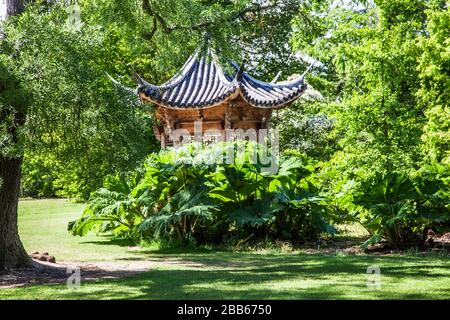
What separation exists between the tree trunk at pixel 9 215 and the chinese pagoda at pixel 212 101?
735cm

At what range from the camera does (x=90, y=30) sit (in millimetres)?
7320

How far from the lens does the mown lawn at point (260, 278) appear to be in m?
5.56

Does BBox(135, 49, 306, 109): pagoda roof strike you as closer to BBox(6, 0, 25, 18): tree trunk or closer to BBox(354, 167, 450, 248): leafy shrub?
BBox(354, 167, 450, 248): leafy shrub

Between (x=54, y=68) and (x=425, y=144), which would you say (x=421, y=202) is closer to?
(x=425, y=144)

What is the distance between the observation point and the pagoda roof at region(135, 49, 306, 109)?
49.8 ft

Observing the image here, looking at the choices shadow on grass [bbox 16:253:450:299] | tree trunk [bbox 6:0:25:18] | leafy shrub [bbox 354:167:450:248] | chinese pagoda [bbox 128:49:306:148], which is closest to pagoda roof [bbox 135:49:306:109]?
chinese pagoda [bbox 128:49:306:148]

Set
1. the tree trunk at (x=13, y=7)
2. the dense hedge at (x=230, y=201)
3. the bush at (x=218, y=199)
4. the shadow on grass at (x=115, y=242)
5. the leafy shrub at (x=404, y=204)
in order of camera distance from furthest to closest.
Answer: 1. the shadow on grass at (x=115, y=242)
2. the bush at (x=218, y=199)
3. the dense hedge at (x=230, y=201)
4. the leafy shrub at (x=404, y=204)
5. the tree trunk at (x=13, y=7)

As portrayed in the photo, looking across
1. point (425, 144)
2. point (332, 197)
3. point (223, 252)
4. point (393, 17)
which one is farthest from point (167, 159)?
point (393, 17)

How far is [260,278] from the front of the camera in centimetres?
666

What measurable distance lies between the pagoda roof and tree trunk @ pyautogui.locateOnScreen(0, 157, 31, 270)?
6.99m

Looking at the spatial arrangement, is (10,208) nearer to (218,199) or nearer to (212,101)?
(218,199)

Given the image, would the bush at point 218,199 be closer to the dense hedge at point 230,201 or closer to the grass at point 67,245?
the dense hedge at point 230,201

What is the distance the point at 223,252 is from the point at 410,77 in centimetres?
555

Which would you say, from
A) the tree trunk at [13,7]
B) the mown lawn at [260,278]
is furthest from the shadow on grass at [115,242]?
the tree trunk at [13,7]
